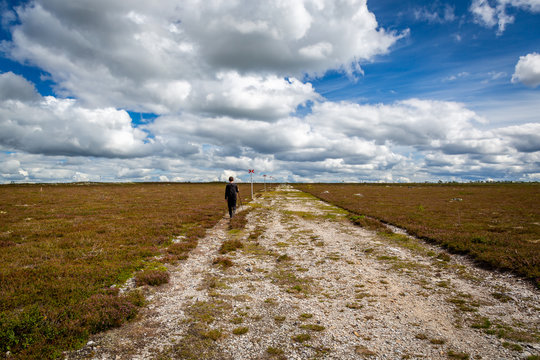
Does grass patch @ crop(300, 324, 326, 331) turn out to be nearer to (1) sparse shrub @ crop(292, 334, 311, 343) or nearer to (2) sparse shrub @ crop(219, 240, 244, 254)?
(1) sparse shrub @ crop(292, 334, 311, 343)

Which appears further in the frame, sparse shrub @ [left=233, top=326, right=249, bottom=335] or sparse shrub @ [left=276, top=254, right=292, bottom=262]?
sparse shrub @ [left=276, top=254, right=292, bottom=262]

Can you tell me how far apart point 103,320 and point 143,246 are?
28.7 ft

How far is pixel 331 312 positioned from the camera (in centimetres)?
809

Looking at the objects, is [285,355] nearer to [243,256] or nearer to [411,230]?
[243,256]

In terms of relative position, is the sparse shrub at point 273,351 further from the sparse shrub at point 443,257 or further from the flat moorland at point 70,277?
the sparse shrub at point 443,257

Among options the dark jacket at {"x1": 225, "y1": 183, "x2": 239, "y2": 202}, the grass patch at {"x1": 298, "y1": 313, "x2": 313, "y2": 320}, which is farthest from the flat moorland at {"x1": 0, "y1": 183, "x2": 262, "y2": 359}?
the dark jacket at {"x1": 225, "y1": 183, "x2": 239, "y2": 202}

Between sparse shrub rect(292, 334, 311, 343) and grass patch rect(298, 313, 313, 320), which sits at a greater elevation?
sparse shrub rect(292, 334, 311, 343)

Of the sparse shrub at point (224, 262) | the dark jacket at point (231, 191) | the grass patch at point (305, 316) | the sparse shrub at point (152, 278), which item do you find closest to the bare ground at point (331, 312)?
the grass patch at point (305, 316)

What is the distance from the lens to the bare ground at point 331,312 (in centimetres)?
620

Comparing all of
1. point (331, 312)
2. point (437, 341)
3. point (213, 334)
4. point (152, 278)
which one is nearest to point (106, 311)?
point (152, 278)

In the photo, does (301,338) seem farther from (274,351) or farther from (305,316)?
(305,316)

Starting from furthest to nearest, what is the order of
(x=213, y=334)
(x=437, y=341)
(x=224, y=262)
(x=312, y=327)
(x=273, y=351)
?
(x=224, y=262), (x=312, y=327), (x=213, y=334), (x=437, y=341), (x=273, y=351)

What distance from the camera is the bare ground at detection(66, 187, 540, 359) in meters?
6.20

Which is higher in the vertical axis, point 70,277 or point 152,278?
point 70,277
